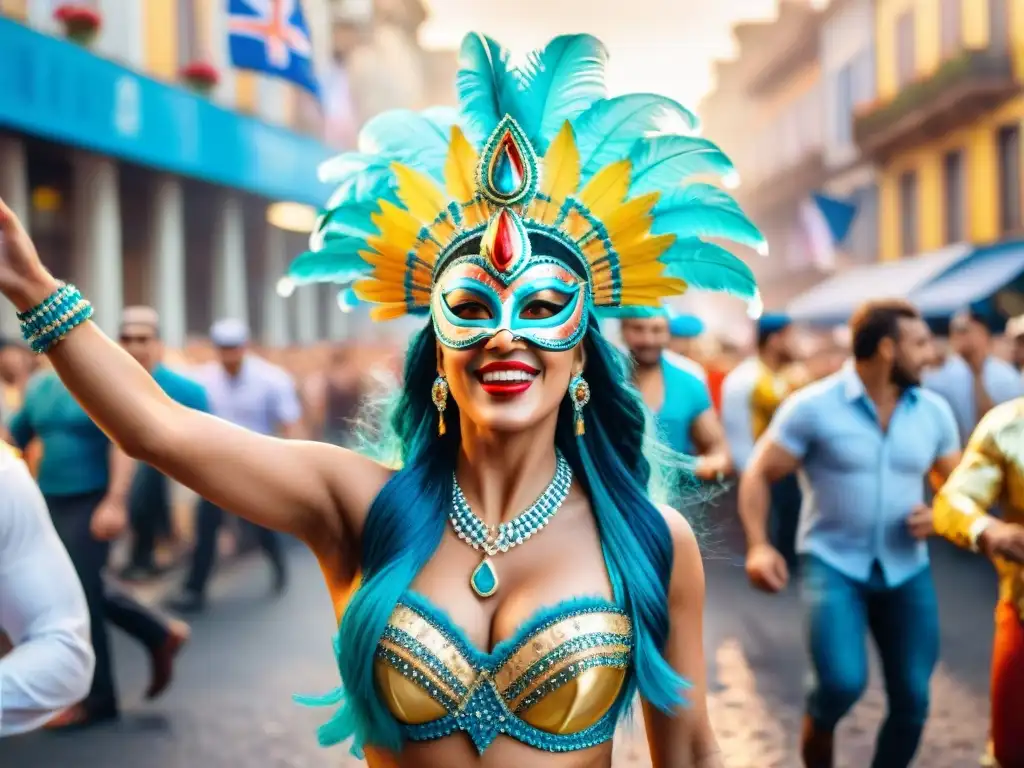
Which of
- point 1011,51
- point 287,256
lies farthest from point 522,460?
point 287,256

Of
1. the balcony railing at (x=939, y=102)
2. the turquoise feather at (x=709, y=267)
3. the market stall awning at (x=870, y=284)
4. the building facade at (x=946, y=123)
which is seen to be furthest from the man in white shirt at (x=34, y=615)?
the balcony railing at (x=939, y=102)

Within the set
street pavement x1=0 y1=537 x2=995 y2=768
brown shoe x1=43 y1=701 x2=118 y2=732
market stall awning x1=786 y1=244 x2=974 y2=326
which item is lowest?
street pavement x1=0 y1=537 x2=995 y2=768

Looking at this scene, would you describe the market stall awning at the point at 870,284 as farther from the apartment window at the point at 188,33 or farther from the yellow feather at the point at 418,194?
the yellow feather at the point at 418,194

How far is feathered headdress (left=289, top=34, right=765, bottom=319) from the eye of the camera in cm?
262

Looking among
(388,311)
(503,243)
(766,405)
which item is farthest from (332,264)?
(766,405)

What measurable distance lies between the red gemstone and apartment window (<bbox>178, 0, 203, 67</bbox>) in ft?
62.6

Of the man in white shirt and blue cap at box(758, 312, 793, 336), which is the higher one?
blue cap at box(758, 312, 793, 336)

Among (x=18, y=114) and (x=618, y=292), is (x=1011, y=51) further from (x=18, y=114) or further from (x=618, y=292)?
(x=618, y=292)

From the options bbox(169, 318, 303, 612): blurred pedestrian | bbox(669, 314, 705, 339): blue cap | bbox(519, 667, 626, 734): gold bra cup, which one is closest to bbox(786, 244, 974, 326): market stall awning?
bbox(669, 314, 705, 339): blue cap

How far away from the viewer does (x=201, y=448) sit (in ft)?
7.43

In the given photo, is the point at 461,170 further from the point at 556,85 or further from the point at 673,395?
the point at 673,395

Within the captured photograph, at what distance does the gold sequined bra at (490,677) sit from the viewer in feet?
A: 7.59

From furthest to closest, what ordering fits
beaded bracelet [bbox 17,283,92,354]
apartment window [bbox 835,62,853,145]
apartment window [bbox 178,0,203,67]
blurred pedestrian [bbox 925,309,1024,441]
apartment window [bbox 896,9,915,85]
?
apartment window [bbox 835,62,853,145], apartment window [bbox 896,9,915,85], apartment window [bbox 178,0,203,67], blurred pedestrian [bbox 925,309,1024,441], beaded bracelet [bbox 17,283,92,354]

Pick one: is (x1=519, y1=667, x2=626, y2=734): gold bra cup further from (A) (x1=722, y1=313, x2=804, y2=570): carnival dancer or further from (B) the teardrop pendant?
(A) (x1=722, y1=313, x2=804, y2=570): carnival dancer
